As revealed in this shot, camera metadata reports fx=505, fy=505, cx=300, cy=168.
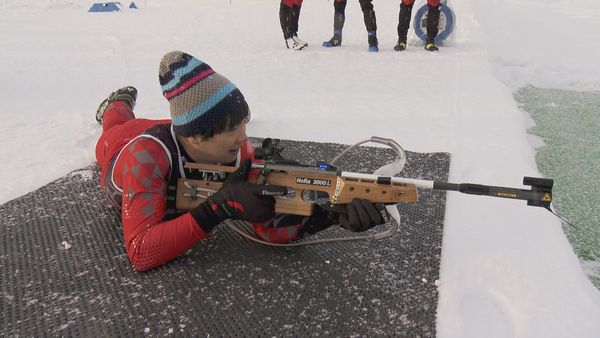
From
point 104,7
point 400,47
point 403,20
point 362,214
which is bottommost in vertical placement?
point 400,47

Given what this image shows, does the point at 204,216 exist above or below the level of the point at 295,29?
above

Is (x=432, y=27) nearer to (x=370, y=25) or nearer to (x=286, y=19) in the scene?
(x=370, y=25)

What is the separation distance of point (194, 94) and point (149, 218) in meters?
0.47

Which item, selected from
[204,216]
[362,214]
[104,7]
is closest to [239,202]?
[204,216]

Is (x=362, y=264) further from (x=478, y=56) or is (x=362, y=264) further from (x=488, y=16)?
(x=488, y=16)

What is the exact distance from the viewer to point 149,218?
178 cm

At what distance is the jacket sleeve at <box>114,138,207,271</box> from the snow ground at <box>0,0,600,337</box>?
3.08ft

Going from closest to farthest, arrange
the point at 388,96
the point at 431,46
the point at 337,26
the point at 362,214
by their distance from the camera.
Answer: the point at 362,214 → the point at 388,96 → the point at 431,46 → the point at 337,26

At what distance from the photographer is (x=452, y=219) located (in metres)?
2.31

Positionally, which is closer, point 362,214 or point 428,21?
point 362,214

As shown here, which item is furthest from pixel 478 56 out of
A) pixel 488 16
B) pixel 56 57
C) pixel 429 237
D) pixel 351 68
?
pixel 56 57

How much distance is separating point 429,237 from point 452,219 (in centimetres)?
22

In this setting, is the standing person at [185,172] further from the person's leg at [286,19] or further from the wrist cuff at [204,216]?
the person's leg at [286,19]

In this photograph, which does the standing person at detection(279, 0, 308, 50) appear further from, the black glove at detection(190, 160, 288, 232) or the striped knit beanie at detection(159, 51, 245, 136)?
the black glove at detection(190, 160, 288, 232)
